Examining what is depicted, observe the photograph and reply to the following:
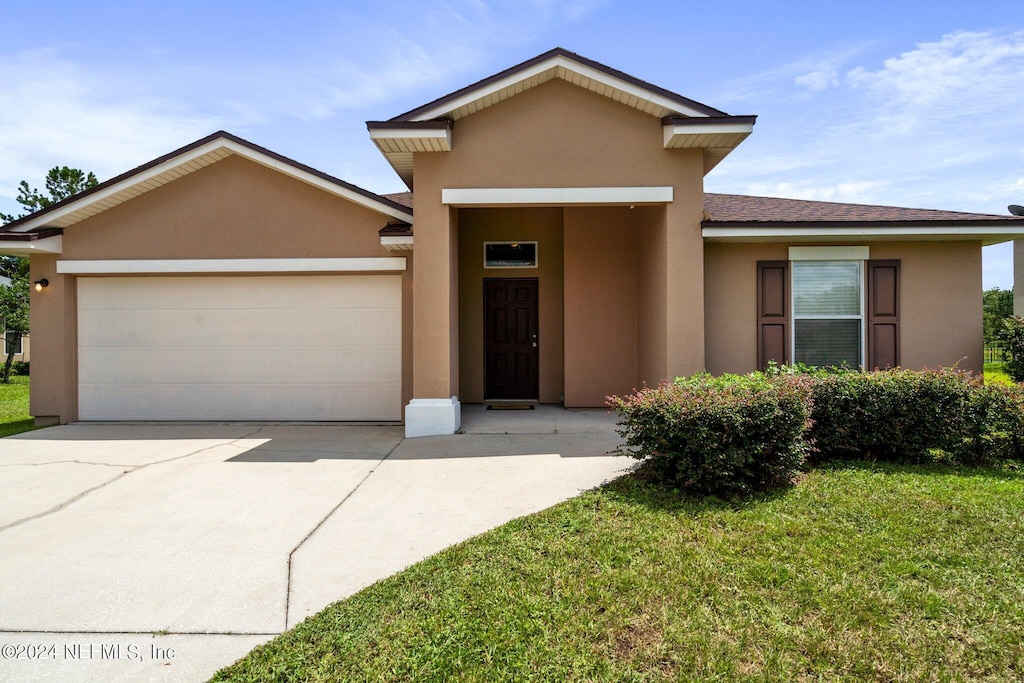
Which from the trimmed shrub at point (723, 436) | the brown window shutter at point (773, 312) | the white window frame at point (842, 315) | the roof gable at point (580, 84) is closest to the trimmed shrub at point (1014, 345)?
the white window frame at point (842, 315)

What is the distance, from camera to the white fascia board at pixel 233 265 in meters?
9.21

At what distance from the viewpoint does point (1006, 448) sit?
599cm

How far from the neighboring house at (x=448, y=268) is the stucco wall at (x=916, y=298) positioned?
31 millimetres

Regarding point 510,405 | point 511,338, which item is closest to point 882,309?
point 511,338

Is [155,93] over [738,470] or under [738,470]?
over

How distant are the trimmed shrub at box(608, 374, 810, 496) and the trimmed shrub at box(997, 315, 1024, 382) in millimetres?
6121

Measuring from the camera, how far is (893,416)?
6.00 m

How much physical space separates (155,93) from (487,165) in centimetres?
686

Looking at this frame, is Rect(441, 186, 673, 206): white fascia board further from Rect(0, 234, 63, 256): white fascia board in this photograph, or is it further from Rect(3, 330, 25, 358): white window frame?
Rect(3, 330, 25, 358): white window frame

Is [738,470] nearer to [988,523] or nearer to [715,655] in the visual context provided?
[988,523]

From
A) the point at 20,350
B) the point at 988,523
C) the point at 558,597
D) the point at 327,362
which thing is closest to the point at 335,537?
the point at 558,597

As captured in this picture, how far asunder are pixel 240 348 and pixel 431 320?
3860mm

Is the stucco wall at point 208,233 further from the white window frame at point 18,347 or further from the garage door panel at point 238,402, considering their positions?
the white window frame at point 18,347

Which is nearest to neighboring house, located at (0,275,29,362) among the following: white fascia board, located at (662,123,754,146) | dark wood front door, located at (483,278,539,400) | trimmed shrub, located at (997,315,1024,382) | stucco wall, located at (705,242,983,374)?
dark wood front door, located at (483,278,539,400)
